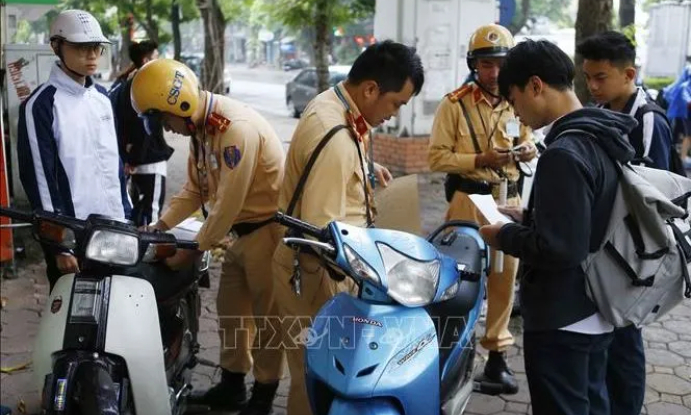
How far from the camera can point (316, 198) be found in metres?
2.67

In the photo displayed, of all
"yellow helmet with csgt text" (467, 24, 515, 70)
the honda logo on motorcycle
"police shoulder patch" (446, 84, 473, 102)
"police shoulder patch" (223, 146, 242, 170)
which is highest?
"yellow helmet with csgt text" (467, 24, 515, 70)

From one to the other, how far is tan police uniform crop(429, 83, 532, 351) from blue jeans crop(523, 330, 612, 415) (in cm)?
152

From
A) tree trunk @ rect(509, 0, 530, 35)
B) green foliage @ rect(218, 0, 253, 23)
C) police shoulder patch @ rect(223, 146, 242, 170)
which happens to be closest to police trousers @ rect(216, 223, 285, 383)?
police shoulder patch @ rect(223, 146, 242, 170)

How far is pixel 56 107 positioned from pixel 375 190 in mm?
1583

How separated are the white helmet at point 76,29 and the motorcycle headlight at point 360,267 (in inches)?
73.9

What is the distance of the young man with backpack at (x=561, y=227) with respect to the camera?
7.20 feet

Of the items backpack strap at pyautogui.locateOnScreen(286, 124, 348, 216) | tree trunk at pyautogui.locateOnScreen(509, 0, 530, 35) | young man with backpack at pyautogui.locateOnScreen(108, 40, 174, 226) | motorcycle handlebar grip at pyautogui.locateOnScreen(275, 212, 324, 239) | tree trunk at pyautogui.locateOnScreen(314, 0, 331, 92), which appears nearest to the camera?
motorcycle handlebar grip at pyautogui.locateOnScreen(275, 212, 324, 239)

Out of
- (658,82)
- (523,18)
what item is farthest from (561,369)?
(523,18)

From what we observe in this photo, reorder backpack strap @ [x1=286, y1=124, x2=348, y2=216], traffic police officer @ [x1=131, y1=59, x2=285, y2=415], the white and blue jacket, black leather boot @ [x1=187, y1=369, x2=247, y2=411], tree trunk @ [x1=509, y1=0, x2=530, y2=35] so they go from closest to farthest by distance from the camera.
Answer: backpack strap @ [x1=286, y1=124, x2=348, y2=216] → traffic police officer @ [x1=131, y1=59, x2=285, y2=415] → the white and blue jacket → black leather boot @ [x1=187, y1=369, x2=247, y2=411] → tree trunk @ [x1=509, y1=0, x2=530, y2=35]

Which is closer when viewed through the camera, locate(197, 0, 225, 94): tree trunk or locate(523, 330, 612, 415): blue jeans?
locate(523, 330, 612, 415): blue jeans

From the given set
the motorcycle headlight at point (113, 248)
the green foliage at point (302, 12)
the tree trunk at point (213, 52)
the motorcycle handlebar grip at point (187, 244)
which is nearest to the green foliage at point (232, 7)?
the tree trunk at point (213, 52)

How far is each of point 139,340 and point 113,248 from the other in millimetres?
362

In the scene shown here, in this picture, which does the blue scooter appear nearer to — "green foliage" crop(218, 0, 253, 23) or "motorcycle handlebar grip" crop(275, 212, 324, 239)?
"motorcycle handlebar grip" crop(275, 212, 324, 239)

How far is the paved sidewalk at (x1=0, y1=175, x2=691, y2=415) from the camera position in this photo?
3.87m
